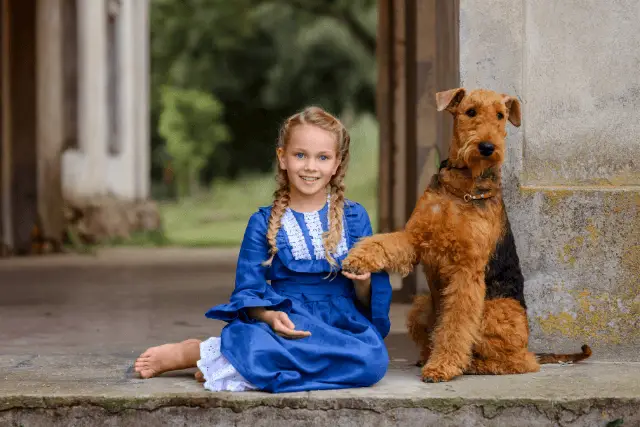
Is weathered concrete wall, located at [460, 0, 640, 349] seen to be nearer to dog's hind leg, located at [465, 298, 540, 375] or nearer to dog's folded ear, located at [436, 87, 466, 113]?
dog's hind leg, located at [465, 298, 540, 375]

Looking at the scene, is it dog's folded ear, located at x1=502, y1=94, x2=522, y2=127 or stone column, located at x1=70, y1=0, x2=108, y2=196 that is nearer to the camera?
dog's folded ear, located at x1=502, y1=94, x2=522, y2=127

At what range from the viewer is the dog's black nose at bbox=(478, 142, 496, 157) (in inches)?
131

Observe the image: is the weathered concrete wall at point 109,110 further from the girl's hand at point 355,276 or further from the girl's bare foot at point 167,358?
the girl's hand at point 355,276

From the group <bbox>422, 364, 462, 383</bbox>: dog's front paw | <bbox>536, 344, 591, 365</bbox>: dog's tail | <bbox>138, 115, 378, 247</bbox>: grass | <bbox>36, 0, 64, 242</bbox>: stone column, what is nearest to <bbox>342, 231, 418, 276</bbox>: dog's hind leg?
<bbox>422, 364, 462, 383</bbox>: dog's front paw

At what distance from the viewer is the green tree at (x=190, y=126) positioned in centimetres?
3238

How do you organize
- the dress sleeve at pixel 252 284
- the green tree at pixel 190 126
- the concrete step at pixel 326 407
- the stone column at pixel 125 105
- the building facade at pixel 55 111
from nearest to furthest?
the concrete step at pixel 326 407
the dress sleeve at pixel 252 284
the building facade at pixel 55 111
the stone column at pixel 125 105
the green tree at pixel 190 126

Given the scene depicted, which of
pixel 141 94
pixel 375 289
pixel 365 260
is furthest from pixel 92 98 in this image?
pixel 365 260

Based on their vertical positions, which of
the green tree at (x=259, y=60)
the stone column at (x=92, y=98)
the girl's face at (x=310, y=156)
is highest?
the green tree at (x=259, y=60)

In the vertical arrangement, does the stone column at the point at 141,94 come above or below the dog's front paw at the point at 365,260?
above

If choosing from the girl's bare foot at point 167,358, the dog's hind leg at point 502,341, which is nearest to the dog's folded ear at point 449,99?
the dog's hind leg at point 502,341

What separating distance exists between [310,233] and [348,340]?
1.52ft

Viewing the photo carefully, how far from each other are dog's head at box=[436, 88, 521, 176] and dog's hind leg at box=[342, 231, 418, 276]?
38 cm

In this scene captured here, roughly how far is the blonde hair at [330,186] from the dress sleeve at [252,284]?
0.04 meters

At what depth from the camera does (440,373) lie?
3.53 meters
